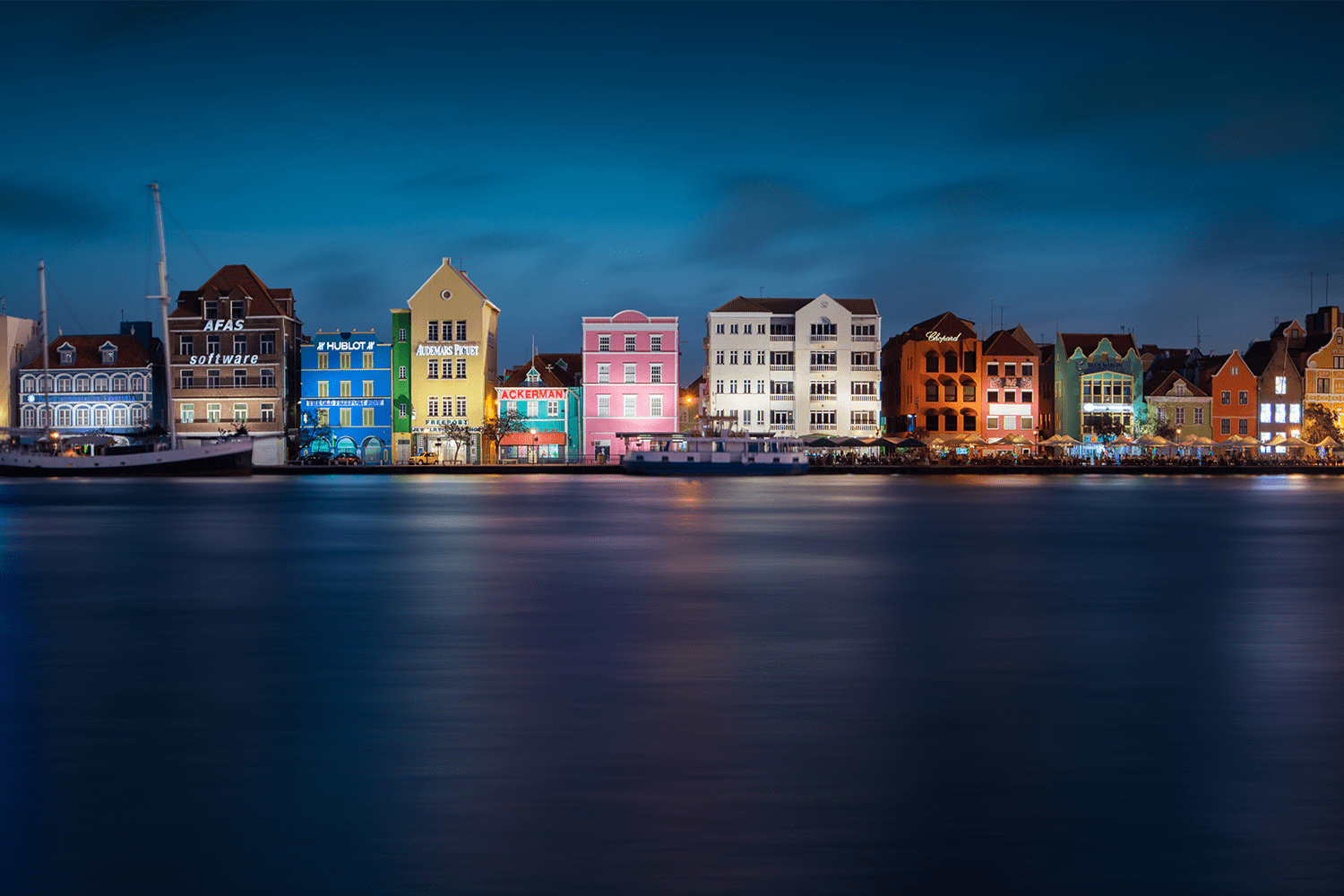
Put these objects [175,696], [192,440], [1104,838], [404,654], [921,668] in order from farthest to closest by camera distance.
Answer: [192,440]
[404,654]
[921,668]
[175,696]
[1104,838]

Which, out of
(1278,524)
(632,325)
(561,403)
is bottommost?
(1278,524)

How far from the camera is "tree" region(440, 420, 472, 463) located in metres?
80.2

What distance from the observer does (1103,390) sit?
88.4 meters

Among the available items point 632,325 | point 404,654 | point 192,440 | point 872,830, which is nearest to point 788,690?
point 872,830

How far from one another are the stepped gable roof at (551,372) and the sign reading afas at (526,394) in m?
0.74

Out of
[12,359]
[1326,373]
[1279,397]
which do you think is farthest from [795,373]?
[12,359]

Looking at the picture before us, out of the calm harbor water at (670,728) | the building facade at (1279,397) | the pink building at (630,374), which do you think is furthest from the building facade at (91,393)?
the building facade at (1279,397)

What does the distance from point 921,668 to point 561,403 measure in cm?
7342

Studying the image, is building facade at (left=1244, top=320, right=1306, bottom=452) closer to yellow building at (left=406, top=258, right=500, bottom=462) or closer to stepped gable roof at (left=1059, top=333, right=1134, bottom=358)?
stepped gable roof at (left=1059, top=333, right=1134, bottom=358)

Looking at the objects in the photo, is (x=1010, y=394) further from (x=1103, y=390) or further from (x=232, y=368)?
(x=232, y=368)

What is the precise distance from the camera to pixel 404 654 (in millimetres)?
11133

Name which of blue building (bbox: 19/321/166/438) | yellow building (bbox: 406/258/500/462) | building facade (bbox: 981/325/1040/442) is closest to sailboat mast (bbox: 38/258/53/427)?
blue building (bbox: 19/321/166/438)

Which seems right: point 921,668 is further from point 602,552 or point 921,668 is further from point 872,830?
point 602,552

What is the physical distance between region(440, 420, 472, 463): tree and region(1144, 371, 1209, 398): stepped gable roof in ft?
192
